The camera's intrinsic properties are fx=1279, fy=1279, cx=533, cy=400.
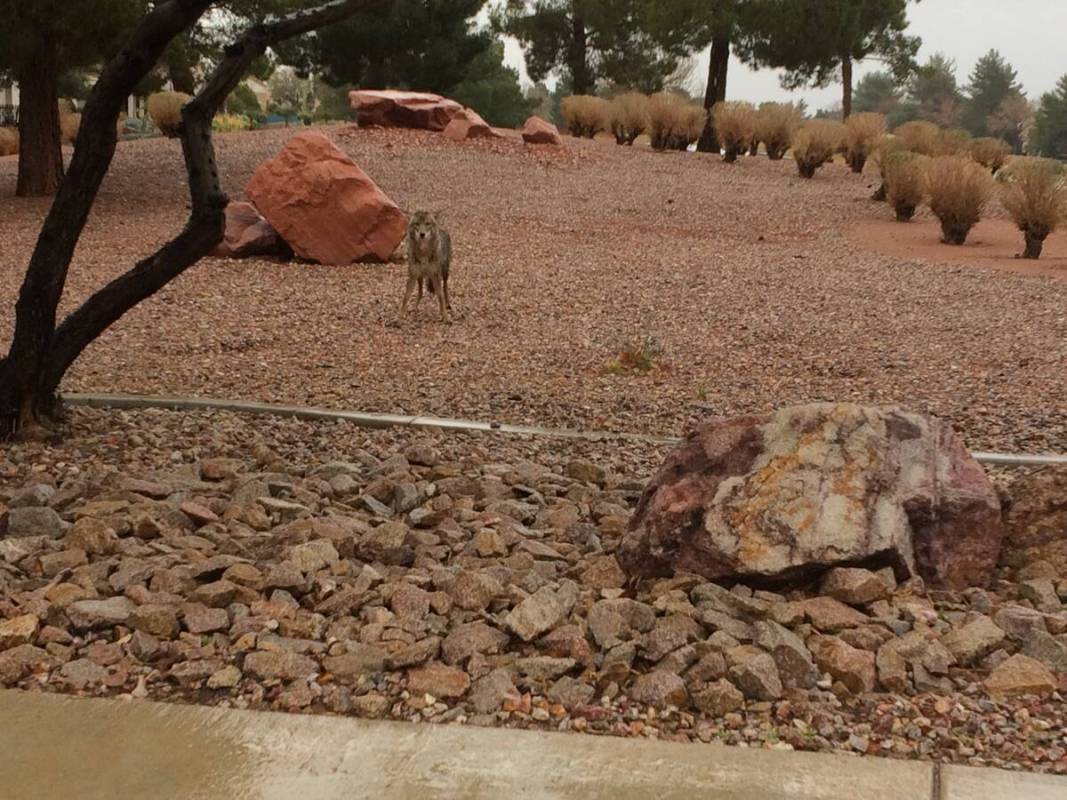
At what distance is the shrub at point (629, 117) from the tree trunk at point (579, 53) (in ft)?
32.9

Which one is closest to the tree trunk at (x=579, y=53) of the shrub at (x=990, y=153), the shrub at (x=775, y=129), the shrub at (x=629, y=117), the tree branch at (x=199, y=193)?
the shrub at (x=629, y=117)

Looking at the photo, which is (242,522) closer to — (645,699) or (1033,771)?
(645,699)

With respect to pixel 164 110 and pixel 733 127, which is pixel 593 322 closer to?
pixel 733 127

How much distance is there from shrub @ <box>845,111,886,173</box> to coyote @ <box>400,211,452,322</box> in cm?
1680

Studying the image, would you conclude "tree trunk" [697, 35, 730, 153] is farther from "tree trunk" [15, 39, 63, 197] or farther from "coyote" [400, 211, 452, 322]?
"coyote" [400, 211, 452, 322]

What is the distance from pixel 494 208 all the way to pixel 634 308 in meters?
6.60

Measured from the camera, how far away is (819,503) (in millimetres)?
4121

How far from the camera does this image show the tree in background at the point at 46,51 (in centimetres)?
1462

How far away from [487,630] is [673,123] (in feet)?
79.3

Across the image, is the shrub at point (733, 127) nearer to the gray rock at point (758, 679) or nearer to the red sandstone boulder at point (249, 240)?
the red sandstone boulder at point (249, 240)

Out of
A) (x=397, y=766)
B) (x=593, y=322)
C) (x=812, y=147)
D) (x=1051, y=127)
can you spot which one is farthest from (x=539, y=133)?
(x=1051, y=127)

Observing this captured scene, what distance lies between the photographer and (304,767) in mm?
2926

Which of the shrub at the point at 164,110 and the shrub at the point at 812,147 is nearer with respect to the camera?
the shrub at the point at 812,147

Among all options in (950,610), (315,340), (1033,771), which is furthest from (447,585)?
(315,340)
